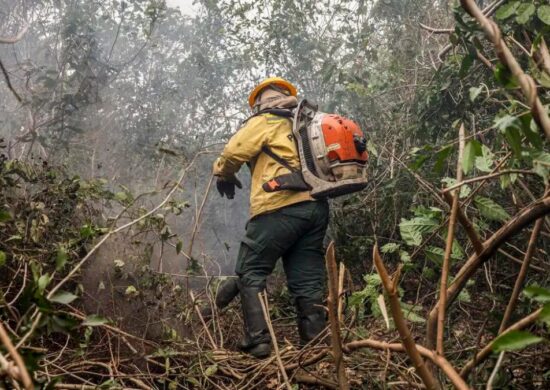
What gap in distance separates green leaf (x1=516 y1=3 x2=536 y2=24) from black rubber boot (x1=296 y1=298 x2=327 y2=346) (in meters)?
2.01

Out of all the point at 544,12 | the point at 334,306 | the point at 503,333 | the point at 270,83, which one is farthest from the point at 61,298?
the point at 270,83

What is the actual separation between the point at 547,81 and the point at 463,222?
662mm

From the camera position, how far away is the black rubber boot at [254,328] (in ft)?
10.4

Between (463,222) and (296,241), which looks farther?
(296,241)

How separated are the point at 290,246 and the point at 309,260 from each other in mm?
176

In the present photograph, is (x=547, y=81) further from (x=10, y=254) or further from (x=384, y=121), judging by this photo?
(x=384, y=121)

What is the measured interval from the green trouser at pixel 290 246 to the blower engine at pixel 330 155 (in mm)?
188

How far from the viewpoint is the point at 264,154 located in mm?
3654

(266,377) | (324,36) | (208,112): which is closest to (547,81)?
(266,377)

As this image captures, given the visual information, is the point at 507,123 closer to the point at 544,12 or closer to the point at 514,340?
the point at 514,340

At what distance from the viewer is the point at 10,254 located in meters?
2.79

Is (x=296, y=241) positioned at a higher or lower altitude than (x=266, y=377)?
higher

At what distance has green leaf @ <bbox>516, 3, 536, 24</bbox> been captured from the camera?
2114 mm

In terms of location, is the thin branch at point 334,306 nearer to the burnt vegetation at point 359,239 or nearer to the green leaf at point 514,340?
the burnt vegetation at point 359,239
